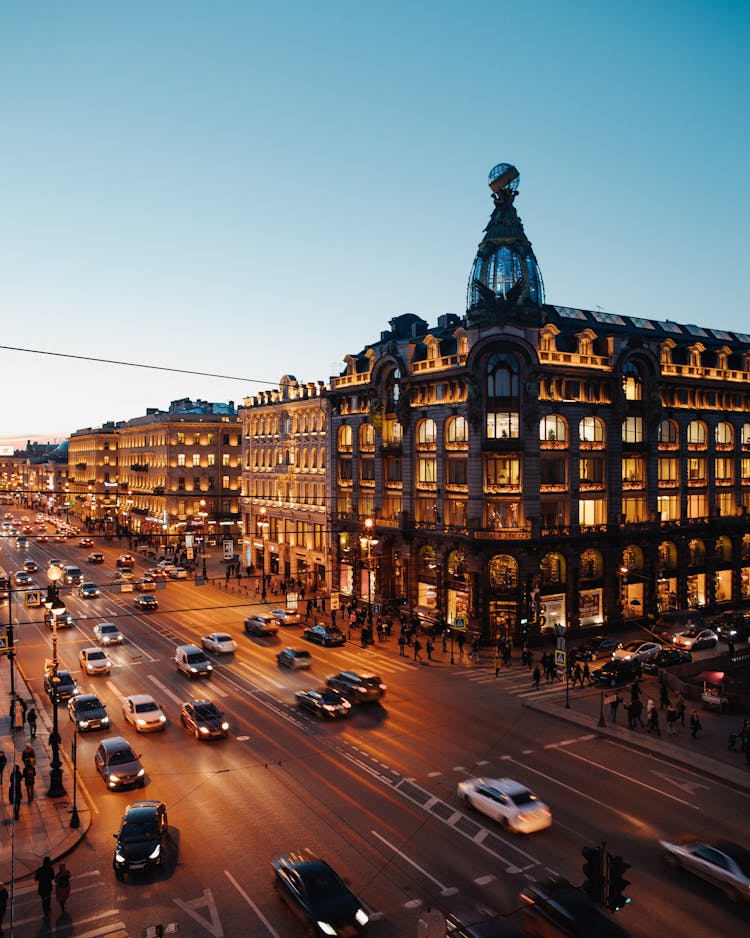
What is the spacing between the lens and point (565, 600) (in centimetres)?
5362

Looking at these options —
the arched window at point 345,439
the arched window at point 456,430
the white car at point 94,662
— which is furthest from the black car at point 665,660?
the arched window at point 345,439

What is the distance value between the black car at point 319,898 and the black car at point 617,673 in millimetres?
26775

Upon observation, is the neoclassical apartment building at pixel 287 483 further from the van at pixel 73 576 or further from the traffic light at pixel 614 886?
the traffic light at pixel 614 886

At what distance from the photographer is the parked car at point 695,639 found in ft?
161

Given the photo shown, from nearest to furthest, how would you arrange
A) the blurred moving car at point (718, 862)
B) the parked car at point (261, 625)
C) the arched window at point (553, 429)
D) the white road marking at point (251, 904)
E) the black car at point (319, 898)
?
the black car at point (319, 898) → the white road marking at point (251, 904) → the blurred moving car at point (718, 862) → the arched window at point (553, 429) → the parked car at point (261, 625)

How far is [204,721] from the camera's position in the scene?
1267 inches

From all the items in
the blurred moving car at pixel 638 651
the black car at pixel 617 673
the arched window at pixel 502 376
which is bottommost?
the black car at pixel 617 673

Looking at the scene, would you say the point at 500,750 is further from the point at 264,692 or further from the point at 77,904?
the point at 77,904

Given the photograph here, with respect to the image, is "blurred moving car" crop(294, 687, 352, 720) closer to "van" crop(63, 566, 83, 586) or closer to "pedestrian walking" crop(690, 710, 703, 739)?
"pedestrian walking" crop(690, 710, 703, 739)

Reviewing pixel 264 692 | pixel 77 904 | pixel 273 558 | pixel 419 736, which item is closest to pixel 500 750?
pixel 419 736

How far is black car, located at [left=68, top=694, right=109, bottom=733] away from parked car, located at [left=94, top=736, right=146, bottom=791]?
14.8 ft

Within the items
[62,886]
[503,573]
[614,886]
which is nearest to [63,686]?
[62,886]

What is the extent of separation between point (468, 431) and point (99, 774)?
33.7 meters

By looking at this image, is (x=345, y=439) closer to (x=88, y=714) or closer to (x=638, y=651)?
(x=638, y=651)
